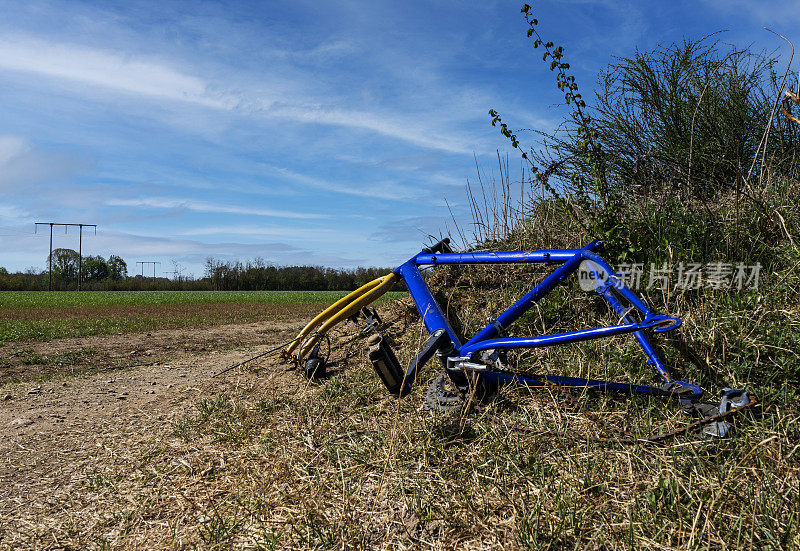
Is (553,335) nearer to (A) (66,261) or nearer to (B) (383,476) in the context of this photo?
(B) (383,476)

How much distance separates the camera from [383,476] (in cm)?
278

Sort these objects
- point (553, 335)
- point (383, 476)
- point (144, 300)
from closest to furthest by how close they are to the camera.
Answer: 1. point (383, 476)
2. point (553, 335)
3. point (144, 300)

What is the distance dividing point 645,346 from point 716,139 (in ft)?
19.4

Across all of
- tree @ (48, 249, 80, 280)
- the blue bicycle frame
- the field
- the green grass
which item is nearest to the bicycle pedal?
the blue bicycle frame

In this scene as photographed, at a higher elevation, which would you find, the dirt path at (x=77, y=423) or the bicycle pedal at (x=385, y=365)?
the bicycle pedal at (x=385, y=365)

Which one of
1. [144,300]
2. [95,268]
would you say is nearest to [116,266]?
[95,268]

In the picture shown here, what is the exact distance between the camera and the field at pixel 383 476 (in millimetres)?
2367

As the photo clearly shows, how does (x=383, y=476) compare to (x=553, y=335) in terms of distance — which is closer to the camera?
(x=383, y=476)

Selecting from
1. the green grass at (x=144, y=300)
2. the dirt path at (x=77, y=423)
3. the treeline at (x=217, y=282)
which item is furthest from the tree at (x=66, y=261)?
the dirt path at (x=77, y=423)

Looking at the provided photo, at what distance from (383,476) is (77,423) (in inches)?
133

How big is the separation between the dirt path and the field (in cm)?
2

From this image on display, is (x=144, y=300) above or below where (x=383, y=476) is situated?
above

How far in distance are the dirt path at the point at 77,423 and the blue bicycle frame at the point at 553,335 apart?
196 centimetres

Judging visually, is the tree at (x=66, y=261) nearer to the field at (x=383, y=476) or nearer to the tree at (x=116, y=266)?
the tree at (x=116, y=266)
